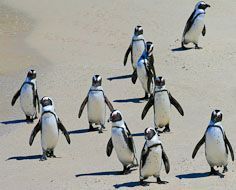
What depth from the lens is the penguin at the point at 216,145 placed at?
14859 mm

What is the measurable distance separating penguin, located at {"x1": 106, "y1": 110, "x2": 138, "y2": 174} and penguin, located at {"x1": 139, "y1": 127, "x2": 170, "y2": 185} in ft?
2.04

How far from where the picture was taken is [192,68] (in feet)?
69.0

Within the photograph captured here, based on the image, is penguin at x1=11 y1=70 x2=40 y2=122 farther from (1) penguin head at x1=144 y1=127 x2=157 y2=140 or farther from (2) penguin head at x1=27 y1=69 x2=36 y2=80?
(1) penguin head at x1=144 y1=127 x2=157 y2=140

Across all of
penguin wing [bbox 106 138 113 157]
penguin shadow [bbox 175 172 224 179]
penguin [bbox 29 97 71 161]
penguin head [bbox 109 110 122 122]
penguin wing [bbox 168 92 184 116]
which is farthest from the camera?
penguin wing [bbox 168 92 184 116]

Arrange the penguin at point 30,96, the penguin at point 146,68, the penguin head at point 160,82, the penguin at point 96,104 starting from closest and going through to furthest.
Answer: the penguin head at point 160,82, the penguin at point 96,104, the penguin at point 30,96, the penguin at point 146,68

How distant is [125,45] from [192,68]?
8.90 ft

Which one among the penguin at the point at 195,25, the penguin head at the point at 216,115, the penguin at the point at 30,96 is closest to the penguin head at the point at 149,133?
the penguin head at the point at 216,115

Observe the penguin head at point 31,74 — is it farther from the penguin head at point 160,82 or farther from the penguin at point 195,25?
the penguin at point 195,25

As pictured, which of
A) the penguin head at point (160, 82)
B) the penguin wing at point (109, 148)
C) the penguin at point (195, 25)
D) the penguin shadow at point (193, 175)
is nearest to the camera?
the penguin shadow at point (193, 175)

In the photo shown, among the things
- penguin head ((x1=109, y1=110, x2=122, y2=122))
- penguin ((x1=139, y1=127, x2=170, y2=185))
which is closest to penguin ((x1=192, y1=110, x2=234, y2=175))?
penguin ((x1=139, y1=127, x2=170, y2=185))

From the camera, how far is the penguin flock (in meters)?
14.6

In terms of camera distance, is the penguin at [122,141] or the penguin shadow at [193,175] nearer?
the penguin shadow at [193,175]

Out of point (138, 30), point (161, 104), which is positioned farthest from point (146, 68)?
point (161, 104)

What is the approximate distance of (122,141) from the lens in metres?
15.1
